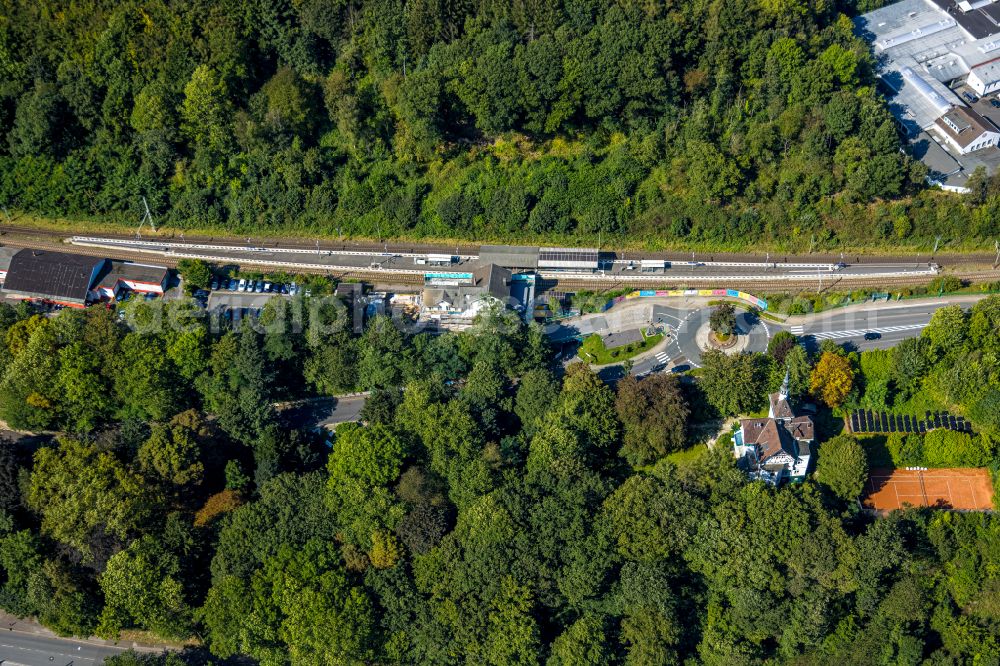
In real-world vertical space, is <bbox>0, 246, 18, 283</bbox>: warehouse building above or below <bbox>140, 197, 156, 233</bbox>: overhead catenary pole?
below

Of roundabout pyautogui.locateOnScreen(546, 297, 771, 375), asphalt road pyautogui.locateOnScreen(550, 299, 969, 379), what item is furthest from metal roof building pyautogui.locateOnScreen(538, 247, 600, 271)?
asphalt road pyautogui.locateOnScreen(550, 299, 969, 379)

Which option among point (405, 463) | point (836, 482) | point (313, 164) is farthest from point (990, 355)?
point (313, 164)

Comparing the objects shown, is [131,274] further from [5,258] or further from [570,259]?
[570,259]

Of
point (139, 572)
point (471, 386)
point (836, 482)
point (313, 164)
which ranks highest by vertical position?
point (313, 164)

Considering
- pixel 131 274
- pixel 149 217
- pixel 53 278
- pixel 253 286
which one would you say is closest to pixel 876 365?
pixel 253 286

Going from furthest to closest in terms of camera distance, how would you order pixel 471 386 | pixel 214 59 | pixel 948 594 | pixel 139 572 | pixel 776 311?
pixel 214 59
pixel 776 311
pixel 471 386
pixel 139 572
pixel 948 594

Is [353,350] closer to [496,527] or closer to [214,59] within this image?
[496,527]

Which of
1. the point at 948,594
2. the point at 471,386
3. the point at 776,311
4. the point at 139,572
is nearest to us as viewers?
the point at 948,594

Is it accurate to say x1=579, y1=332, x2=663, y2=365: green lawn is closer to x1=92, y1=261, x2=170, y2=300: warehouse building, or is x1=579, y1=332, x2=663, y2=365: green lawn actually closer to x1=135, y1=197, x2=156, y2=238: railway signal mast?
x1=92, y1=261, x2=170, y2=300: warehouse building
